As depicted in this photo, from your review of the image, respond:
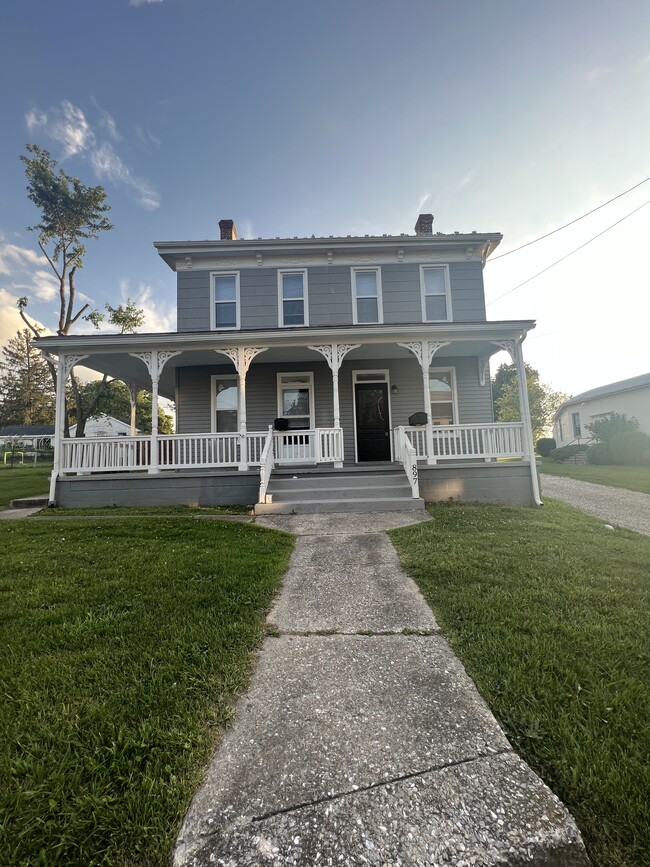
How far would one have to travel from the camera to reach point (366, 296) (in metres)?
10.9

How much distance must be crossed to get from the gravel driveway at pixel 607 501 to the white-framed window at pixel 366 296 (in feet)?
22.3

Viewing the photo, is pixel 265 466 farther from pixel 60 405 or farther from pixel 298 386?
pixel 60 405

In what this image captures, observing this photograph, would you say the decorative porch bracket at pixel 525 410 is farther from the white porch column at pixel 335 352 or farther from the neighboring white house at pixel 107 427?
the neighboring white house at pixel 107 427

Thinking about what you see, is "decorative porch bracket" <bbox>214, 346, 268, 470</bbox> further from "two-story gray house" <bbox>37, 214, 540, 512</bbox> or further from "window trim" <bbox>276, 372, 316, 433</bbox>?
"window trim" <bbox>276, 372, 316, 433</bbox>

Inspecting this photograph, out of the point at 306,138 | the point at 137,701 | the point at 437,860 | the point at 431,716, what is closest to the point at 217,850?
the point at 437,860

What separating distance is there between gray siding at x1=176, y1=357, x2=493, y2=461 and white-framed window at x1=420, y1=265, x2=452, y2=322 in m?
1.70

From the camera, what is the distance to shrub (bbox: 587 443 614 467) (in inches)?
685

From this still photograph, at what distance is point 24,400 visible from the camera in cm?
4538

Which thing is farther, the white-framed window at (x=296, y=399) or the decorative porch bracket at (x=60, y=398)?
the white-framed window at (x=296, y=399)

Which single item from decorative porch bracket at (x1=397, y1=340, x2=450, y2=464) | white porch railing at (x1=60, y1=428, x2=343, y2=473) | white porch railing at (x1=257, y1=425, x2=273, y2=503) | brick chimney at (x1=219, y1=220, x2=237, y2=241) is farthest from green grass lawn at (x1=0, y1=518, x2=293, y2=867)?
brick chimney at (x1=219, y1=220, x2=237, y2=241)

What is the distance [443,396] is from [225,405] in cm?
638

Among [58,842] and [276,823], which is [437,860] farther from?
[58,842]

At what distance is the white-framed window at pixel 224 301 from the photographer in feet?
35.2

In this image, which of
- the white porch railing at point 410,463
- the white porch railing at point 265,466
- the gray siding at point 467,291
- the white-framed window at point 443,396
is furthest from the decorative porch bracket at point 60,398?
the gray siding at point 467,291
